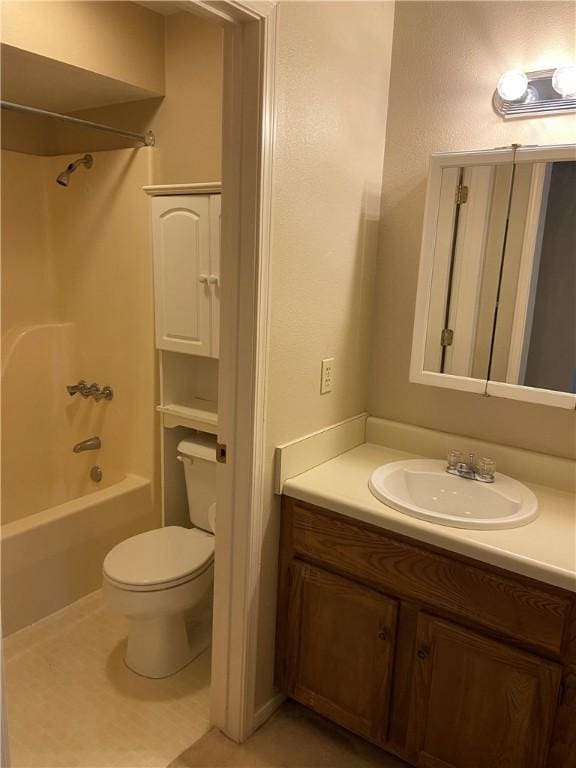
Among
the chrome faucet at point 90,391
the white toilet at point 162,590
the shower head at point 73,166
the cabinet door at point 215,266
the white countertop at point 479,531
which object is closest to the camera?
the white countertop at point 479,531

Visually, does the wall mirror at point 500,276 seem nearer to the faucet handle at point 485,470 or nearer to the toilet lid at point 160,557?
the faucet handle at point 485,470

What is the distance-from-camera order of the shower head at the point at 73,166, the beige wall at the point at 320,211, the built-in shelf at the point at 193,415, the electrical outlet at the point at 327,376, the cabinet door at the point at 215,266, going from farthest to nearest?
the shower head at the point at 73,166 < the built-in shelf at the point at 193,415 < the cabinet door at the point at 215,266 < the electrical outlet at the point at 327,376 < the beige wall at the point at 320,211

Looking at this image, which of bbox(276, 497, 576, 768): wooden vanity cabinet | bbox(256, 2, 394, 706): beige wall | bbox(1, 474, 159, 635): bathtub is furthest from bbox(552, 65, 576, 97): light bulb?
bbox(1, 474, 159, 635): bathtub

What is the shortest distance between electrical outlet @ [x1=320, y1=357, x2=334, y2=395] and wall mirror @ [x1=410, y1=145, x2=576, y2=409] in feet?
0.89

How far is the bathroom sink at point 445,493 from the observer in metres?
1.53

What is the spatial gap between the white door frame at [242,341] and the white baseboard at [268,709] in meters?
0.03

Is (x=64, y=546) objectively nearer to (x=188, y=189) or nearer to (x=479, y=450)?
(x=188, y=189)

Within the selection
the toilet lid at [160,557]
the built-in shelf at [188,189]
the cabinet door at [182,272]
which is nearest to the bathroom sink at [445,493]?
the toilet lid at [160,557]

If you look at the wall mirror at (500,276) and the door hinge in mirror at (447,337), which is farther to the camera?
the door hinge in mirror at (447,337)

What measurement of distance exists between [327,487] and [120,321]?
1.41m

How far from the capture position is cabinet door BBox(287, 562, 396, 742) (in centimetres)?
159

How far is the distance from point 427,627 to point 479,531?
0.30m

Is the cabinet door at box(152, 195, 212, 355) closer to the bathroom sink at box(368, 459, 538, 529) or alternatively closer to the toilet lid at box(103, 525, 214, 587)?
the toilet lid at box(103, 525, 214, 587)

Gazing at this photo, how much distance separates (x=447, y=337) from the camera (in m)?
1.82
